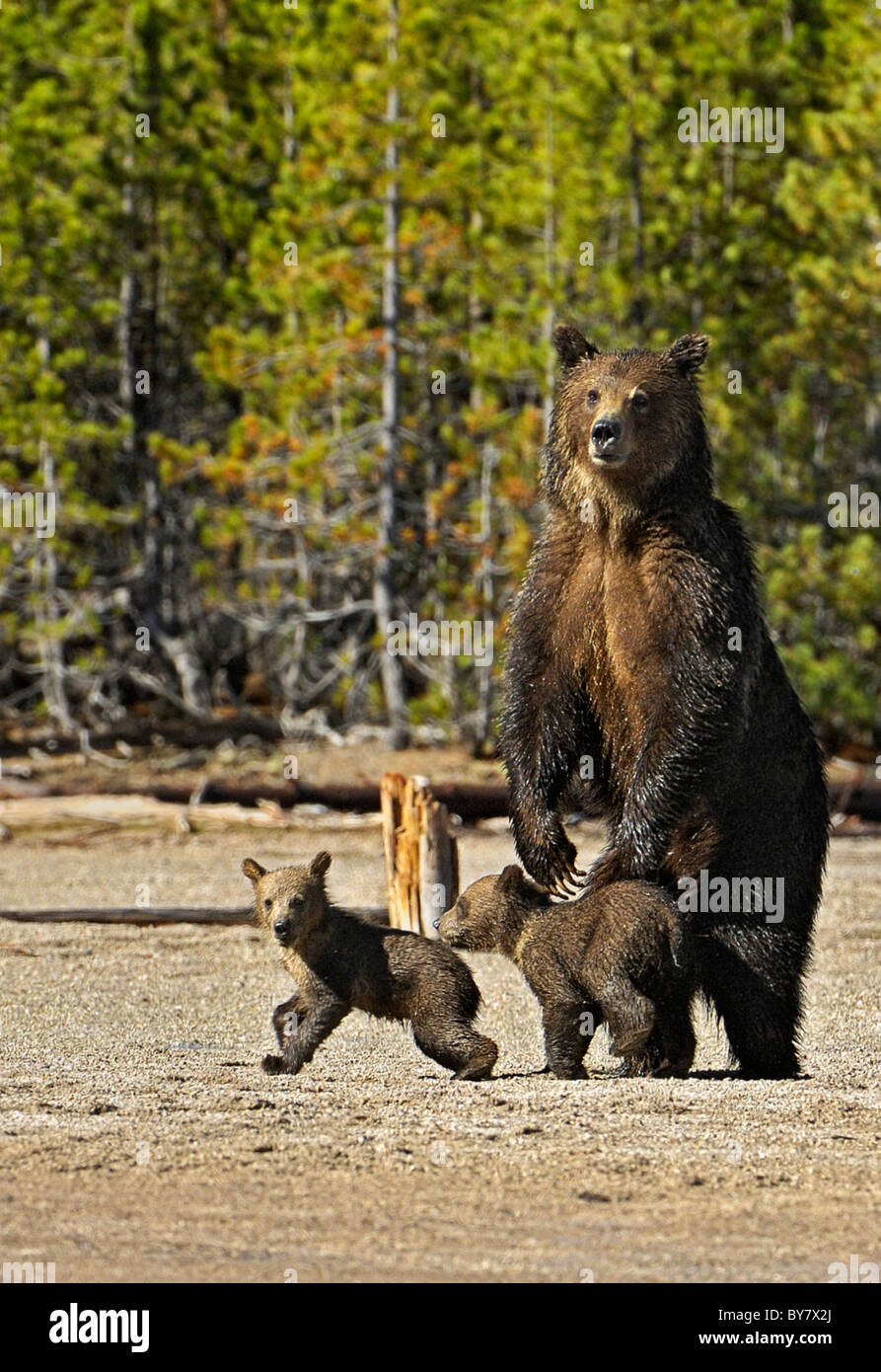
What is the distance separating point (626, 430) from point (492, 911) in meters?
1.81

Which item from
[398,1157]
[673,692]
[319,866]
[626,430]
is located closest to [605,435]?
[626,430]

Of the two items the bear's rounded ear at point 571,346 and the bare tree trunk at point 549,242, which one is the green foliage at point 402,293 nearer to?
the bare tree trunk at point 549,242

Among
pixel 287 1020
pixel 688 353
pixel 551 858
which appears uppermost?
pixel 688 353

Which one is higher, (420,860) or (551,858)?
(551,858)

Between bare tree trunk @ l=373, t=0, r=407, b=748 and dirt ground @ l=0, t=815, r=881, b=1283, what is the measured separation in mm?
11878

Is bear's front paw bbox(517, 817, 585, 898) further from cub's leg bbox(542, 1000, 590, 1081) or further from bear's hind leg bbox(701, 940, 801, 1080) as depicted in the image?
cub's leg bbox(542, 1000, 590, 1081)

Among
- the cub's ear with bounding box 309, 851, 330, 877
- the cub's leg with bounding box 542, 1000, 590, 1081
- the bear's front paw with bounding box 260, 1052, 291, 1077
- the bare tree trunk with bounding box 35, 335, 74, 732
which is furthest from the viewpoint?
the bare tree trunk with bounding box 35, 335, 74, 732

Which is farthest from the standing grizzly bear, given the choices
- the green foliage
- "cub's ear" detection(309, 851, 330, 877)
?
the green foliage

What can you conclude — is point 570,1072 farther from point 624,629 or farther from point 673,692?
point 624,629

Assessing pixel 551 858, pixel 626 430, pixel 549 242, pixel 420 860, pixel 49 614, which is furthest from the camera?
pixel 49 614

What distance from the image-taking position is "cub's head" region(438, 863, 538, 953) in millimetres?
7484

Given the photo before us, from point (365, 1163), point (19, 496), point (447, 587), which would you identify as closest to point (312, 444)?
point (447, 587)

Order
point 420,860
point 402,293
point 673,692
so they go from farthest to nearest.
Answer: point 402,293
point 420,860
point 673,692

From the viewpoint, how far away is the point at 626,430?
746 centimetres
